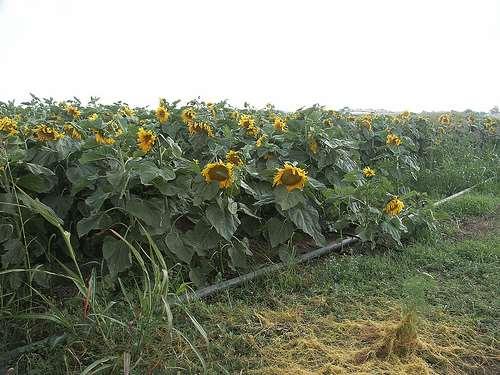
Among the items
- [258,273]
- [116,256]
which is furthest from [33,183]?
[258,273]

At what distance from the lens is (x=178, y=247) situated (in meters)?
2.71

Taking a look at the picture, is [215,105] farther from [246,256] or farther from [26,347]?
[26,347]

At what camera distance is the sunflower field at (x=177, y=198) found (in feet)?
8.25

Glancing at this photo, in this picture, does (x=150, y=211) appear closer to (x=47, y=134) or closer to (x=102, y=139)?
(x=102, y=139)

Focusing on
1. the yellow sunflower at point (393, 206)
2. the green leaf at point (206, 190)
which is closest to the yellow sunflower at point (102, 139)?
the green leaf at point (206, 190)

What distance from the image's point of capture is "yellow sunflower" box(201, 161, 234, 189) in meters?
2.66

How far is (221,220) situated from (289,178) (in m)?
0.49

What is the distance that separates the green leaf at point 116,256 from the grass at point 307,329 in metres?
0.16

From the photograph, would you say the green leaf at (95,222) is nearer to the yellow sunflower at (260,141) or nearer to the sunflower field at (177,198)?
the sunflower field at (177,198)

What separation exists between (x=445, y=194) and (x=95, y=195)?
4460 mm

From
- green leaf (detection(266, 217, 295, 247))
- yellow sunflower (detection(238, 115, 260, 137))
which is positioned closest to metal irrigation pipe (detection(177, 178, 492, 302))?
green leaf (detection(266, 217, 295, 247))

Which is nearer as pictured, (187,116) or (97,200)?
(97,200)

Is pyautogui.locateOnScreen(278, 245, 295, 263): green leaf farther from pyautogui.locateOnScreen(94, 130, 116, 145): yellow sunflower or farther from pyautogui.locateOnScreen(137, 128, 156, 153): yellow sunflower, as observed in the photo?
pyautogui.locateOnScreen(94, 130, 116, 145): yellow sunflower

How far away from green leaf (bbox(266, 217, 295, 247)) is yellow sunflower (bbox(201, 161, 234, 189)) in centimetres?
55
